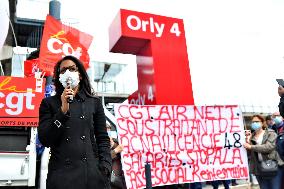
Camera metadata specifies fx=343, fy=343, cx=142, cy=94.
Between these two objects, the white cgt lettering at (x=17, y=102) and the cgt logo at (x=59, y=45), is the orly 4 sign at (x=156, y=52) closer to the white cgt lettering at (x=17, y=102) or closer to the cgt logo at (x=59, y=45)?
the cgt logo at (x=59, y=45)

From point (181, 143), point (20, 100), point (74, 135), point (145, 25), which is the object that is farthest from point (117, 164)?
point (145, 25)

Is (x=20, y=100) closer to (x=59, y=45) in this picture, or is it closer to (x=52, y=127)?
(x=59, y=45)

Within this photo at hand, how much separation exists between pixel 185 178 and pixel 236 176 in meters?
1.07

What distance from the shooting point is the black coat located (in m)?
2.07

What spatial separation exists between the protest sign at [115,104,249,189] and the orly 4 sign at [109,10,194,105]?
1.60 metres

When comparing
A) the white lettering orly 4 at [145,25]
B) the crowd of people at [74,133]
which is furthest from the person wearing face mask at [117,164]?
the white lettering orly 4 at [145,25]

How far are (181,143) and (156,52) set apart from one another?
9.21ft

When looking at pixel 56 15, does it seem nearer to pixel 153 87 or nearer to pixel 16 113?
pixel 153 87

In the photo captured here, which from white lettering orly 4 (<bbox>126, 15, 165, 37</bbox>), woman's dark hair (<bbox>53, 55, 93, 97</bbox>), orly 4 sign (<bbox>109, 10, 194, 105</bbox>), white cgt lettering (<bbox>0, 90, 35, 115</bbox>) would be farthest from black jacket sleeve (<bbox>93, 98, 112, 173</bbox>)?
white lettering orly 4 (<bbox>126, 15, 165, 37</bbox>)

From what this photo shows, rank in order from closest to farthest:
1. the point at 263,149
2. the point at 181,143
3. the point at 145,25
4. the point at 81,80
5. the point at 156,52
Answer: the point at 81,80
the point at 263,149
the point at 181,143
the point at 156,52
the point at 145,25

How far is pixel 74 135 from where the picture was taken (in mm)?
2162

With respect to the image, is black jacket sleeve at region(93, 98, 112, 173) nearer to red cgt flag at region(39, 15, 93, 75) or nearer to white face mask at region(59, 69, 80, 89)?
white face mask at region(59, 69, 80, 89)

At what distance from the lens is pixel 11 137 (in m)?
4.87

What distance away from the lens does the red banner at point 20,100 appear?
493 centimetres
